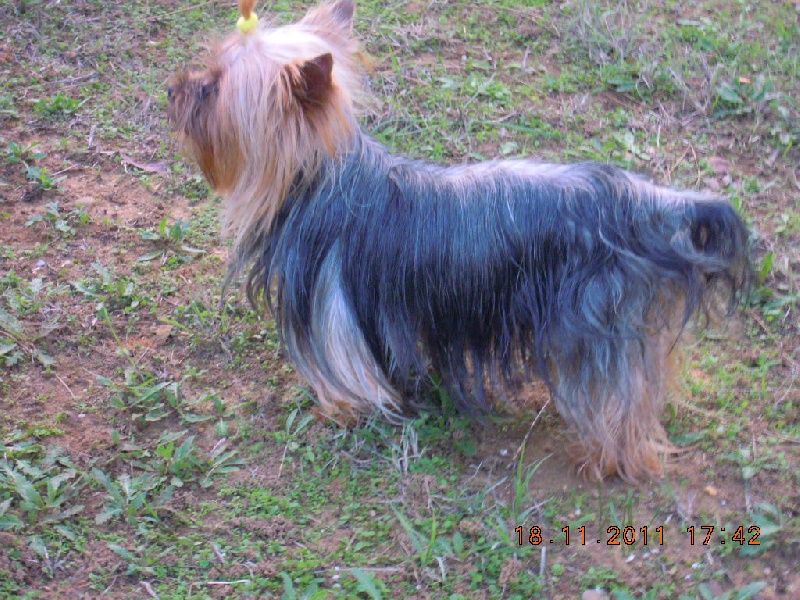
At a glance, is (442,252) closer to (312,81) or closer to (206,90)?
(312,81)

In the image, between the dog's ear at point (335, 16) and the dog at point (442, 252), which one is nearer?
the dog at point (442, 252)

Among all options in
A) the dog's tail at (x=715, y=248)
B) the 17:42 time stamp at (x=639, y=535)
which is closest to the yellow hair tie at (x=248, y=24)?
the dog's tail at (x=715, y=248)

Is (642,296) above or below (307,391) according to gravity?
above

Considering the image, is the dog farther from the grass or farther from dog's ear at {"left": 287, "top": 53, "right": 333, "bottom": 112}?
the grass

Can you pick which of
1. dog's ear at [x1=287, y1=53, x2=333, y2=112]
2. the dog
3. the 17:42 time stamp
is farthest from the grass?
dog's ear at [x1=287, y1=53, x2=333, y2=112]

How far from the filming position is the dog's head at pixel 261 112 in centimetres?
277

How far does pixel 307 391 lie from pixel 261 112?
121 cm

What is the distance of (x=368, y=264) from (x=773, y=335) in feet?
6.47

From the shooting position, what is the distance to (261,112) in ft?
9.10

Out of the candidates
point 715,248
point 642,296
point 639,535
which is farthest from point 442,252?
point 639,535

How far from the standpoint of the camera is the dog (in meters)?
2.71

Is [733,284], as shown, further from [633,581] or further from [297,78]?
[297,78]

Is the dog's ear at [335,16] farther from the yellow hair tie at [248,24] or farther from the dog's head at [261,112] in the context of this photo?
the yellow hair tie at [248,24]

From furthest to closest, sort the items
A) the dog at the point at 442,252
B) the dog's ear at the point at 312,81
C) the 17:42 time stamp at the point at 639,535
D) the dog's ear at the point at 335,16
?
the dog's ear at the point at 335,16 < the 17:42 time stamp at the point at 639,535 < the dog at the point at 442,252 < the dog's ear at the point at 312,81
